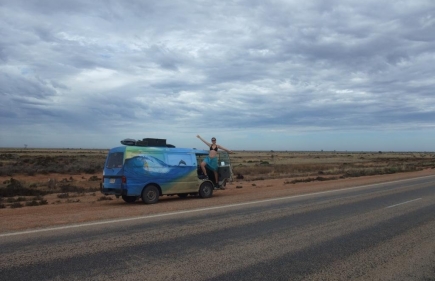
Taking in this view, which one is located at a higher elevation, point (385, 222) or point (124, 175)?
point (124, 175)

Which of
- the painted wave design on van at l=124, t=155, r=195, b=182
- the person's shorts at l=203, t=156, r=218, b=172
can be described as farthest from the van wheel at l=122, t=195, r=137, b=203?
the person's shorts at l=203, t=156, r=218, b=172

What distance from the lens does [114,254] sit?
22.9 ft

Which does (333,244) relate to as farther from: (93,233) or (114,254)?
(93,233)

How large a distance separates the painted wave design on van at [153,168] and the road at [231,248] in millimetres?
2878

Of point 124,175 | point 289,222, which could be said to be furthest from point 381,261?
point 124,175

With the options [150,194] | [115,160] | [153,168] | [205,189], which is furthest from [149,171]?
[205,189]

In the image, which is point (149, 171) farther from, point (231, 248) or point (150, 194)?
point (231, 248)

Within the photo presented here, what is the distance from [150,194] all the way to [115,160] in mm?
1715

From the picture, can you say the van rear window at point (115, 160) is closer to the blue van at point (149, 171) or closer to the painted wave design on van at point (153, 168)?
the blue van at point (149, 171)

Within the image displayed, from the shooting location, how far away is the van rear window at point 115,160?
14078mm

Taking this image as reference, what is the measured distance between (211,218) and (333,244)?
383cm

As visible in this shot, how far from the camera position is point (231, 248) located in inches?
297

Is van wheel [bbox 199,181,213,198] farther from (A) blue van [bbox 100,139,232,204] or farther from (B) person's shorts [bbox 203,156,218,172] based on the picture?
(B) person's shorts [bbox 203,156,218,172]

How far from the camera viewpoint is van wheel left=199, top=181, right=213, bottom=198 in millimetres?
16156
